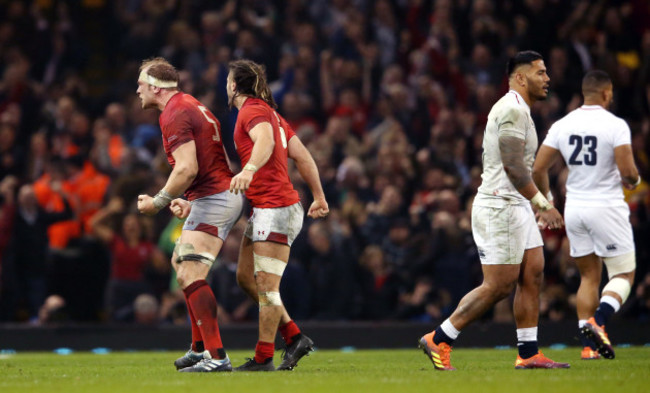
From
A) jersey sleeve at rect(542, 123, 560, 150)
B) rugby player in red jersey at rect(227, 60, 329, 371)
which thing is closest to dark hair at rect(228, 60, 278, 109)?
rugby player in red jersey at rect(227, 60, 329, 371)

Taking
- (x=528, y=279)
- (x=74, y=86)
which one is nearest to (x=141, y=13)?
(x=74, y=86)

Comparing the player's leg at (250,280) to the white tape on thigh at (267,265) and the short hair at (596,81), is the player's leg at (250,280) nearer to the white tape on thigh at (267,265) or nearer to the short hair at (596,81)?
the white tape on thigh at (267,265)

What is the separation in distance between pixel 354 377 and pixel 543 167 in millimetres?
2911

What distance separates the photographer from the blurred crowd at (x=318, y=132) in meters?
14.3

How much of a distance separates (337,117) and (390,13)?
2.85m

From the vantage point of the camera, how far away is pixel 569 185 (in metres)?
10.1

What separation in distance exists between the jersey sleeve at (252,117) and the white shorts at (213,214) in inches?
23.7

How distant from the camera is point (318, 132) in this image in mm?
17281

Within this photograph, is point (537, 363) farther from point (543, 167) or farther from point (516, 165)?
point (543, 167)

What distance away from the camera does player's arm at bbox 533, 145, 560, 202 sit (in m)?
9.35

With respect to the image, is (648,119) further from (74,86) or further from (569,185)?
(74,86)

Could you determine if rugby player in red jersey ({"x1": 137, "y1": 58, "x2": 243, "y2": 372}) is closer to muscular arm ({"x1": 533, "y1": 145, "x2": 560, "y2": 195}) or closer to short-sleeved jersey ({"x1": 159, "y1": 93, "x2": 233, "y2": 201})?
short-sleeved jersey ({"x1": 159, "y1": 93, "x2": 233, "y2": 201})

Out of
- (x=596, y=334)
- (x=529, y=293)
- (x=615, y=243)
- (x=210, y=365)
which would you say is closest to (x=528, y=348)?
(x=529, y=293)

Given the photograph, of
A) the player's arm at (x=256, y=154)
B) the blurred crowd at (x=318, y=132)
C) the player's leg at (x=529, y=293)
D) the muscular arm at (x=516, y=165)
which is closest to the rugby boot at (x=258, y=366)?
the player's arm at (x=256, y=154)
